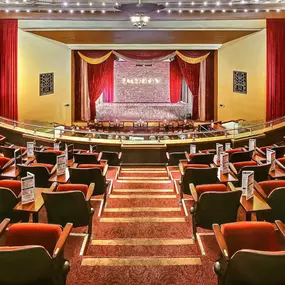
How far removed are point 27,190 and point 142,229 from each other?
1447 millimetres

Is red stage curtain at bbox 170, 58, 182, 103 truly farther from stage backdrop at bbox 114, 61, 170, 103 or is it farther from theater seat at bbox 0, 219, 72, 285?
theater seat at bbox 0, 219, 72, 285

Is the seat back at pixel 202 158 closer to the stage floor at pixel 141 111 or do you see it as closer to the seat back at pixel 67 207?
the seat back at pixel 67 207

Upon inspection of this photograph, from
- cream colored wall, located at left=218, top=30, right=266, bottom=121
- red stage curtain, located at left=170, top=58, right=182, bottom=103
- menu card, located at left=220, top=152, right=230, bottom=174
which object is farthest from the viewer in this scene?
red stage curtain, located at left=170, top=58, right=182, bottom=103

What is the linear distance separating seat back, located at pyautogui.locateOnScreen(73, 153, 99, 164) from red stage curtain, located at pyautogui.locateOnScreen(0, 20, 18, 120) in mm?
6477

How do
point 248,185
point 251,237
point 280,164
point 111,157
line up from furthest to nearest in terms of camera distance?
point 111,157, point 280,164, point 248,185, point 251,237

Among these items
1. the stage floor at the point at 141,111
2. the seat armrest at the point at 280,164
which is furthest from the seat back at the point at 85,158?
the stage floor at the point at 141,111

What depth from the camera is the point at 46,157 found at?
7211mm

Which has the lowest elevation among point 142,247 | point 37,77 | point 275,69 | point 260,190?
point 142,247

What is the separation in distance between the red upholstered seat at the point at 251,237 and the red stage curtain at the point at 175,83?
18.3m

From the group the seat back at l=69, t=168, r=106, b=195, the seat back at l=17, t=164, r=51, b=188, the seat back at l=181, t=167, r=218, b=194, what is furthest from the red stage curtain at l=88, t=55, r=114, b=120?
the seat back at l=181, t=167, r=218, b=194

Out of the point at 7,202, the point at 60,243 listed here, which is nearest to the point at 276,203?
the point at 60,243

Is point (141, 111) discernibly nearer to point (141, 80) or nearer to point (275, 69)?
point (141, 80)

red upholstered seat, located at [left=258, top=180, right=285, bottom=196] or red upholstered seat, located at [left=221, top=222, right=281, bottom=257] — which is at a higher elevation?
red upholstered seat, located at [left=258, top=180, right=285, bottom=196]

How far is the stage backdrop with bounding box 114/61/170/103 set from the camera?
21.1m
